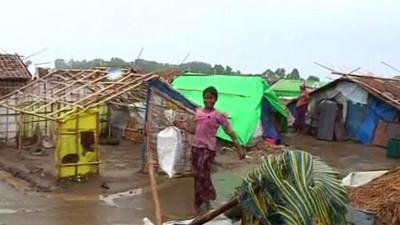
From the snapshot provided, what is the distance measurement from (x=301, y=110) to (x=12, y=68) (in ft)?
30.5

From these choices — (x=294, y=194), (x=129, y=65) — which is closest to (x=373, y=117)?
(x=129, y=65)

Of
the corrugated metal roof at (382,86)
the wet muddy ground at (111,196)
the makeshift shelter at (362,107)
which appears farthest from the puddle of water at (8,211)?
the corrugated metal roof at (382,86)

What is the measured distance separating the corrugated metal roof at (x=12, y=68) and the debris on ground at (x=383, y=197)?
12667 millimetres

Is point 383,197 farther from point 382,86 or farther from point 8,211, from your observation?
point 382,86

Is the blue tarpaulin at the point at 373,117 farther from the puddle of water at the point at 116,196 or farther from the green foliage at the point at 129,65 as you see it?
the puddle of water at the point at 116,196

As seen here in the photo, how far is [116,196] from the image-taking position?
1064cm

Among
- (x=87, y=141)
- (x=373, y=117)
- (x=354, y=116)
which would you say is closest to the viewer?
(x=87, y=141)

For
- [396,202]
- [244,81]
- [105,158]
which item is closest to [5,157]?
[105,158]

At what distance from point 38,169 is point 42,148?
2571 millimetres

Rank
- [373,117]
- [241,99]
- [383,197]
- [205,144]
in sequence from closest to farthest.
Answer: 1. [383,197]
2. [205,144]
3. [241,99]
4. [373,117]

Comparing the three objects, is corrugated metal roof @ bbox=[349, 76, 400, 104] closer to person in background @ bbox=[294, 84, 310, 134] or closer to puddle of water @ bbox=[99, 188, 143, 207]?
person in background @ bbox=[294, 84, 310, 134]

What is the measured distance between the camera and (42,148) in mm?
14969

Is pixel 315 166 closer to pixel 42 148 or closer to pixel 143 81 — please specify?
pixel 143 81

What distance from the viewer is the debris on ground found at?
4.72 m
